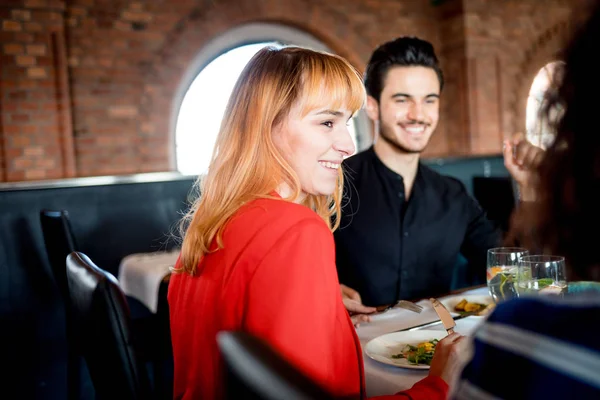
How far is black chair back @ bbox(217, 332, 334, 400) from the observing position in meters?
0.47

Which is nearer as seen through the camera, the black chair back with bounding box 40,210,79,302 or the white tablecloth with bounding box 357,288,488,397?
the white tablecloth with bounding box 357,288,488,397

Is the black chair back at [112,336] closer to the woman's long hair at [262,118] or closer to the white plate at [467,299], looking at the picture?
the woman's long hair at [262,118]

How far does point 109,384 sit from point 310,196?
600 mm

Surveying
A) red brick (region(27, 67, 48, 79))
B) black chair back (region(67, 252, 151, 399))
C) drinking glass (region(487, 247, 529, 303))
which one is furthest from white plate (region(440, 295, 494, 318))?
red brick (region(27, 67, 48, 79))

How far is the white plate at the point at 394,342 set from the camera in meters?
1.15

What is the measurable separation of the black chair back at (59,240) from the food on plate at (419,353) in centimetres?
156

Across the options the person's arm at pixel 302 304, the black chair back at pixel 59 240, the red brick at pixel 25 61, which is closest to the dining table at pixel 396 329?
the person's arm at pixel 302 304

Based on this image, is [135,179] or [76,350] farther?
[135,179]

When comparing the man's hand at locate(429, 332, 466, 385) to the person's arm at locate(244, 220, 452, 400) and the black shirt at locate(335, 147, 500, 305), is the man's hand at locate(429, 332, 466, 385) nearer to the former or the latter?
the person's arm at locate(244, 220, 452, 400)

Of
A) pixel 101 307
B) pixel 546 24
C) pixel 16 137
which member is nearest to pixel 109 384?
pixel 101 307

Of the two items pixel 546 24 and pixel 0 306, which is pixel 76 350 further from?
pixel 546 24

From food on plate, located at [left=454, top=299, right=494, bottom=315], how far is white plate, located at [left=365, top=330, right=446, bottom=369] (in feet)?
0.71

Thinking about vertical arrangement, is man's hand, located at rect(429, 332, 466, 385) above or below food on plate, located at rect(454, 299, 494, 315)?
above

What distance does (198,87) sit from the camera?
579 centimetres
